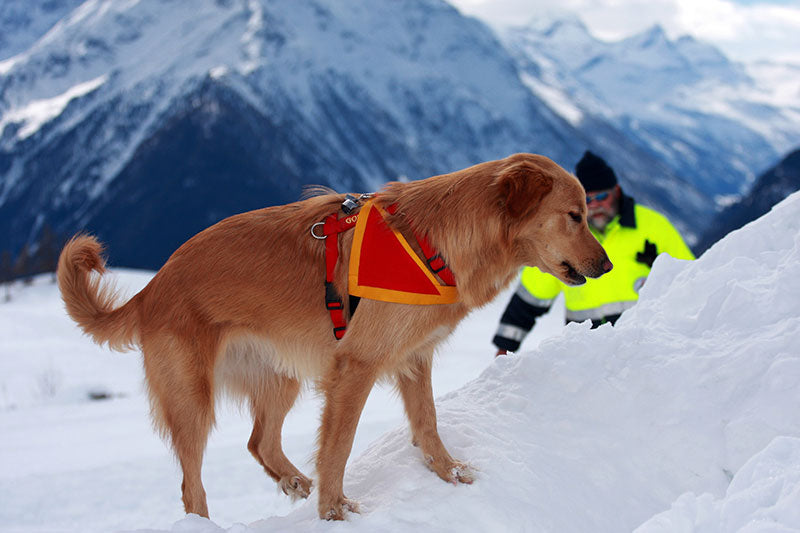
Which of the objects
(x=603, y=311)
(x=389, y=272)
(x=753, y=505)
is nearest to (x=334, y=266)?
(x=389, y=272)

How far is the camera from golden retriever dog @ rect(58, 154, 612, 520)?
3232 mm

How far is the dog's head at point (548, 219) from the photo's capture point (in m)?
3.20

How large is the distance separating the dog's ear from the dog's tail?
2268mm

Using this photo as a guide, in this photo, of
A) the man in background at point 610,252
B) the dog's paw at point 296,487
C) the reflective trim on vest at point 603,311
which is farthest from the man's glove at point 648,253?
the dog's paw at point 296,487

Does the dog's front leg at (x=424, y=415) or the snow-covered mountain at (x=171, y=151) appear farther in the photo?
the snow-covered mountain at (x=171, y=151)

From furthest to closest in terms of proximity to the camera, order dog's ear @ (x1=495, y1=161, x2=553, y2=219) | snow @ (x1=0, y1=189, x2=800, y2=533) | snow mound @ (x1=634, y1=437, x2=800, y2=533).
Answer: dog's ear @ (x1=495, y1=161, x2=553, y2=219) → snow @ (x1=0, y1=189, x2=800, y2=533) → snow mound @ (x1=634, y1=437, x2=800, y2=533)

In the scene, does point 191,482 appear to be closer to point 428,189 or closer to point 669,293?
point 428,189

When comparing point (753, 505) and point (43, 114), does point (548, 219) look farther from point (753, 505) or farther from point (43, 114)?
point (43, 114)

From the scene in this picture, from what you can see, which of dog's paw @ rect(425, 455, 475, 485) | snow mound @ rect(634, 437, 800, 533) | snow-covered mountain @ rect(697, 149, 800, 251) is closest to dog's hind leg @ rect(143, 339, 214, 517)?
dog's paw @ rect(425, 455, 475, 485)

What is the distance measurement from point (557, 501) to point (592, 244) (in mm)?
1319

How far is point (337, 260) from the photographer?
3.40 meters

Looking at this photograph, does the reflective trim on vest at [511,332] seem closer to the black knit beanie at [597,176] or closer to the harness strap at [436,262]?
the black knit beanie at [597,176]

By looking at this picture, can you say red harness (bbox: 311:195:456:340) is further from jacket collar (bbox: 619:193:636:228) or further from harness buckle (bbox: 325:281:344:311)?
jacket collar (bbox: 619:193:636:228)

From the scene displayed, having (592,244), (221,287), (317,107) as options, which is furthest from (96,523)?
(317,107)
